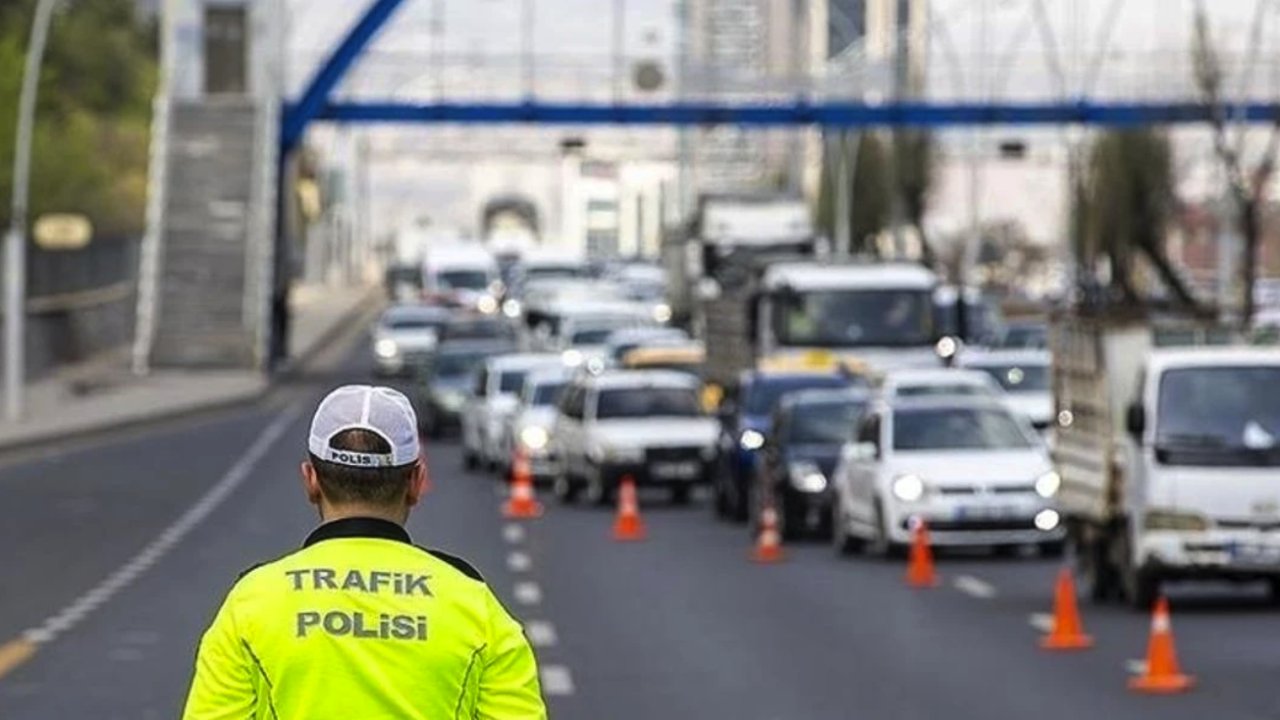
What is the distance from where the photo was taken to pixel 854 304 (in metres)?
49.1

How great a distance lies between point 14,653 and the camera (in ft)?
77.1

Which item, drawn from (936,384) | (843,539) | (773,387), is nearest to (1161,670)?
(843,539)

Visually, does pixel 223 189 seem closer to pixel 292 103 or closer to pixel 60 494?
Answer: pixel 292 103

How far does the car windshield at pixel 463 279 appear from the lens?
114812 mm

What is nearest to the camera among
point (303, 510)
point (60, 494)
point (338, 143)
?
point (303, 510)

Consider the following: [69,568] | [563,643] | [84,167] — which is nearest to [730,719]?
[563,643]

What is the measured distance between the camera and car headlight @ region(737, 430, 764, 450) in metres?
39.0

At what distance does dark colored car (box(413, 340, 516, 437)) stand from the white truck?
106 feet

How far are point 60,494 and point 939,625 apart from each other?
20.4m

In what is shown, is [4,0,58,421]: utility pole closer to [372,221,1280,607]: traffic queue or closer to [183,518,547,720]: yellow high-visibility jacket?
[372,221,1280,607]: traffic queue

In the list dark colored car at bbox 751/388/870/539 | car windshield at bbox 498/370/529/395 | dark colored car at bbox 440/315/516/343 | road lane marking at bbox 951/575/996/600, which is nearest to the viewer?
road lane marking at bbox 951/575/996/600

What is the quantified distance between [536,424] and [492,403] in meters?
3.48

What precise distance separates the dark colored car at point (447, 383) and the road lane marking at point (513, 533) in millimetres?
20842

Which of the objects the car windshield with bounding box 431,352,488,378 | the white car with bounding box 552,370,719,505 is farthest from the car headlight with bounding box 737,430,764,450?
the car windshield with bounding box 431,352,488,378
